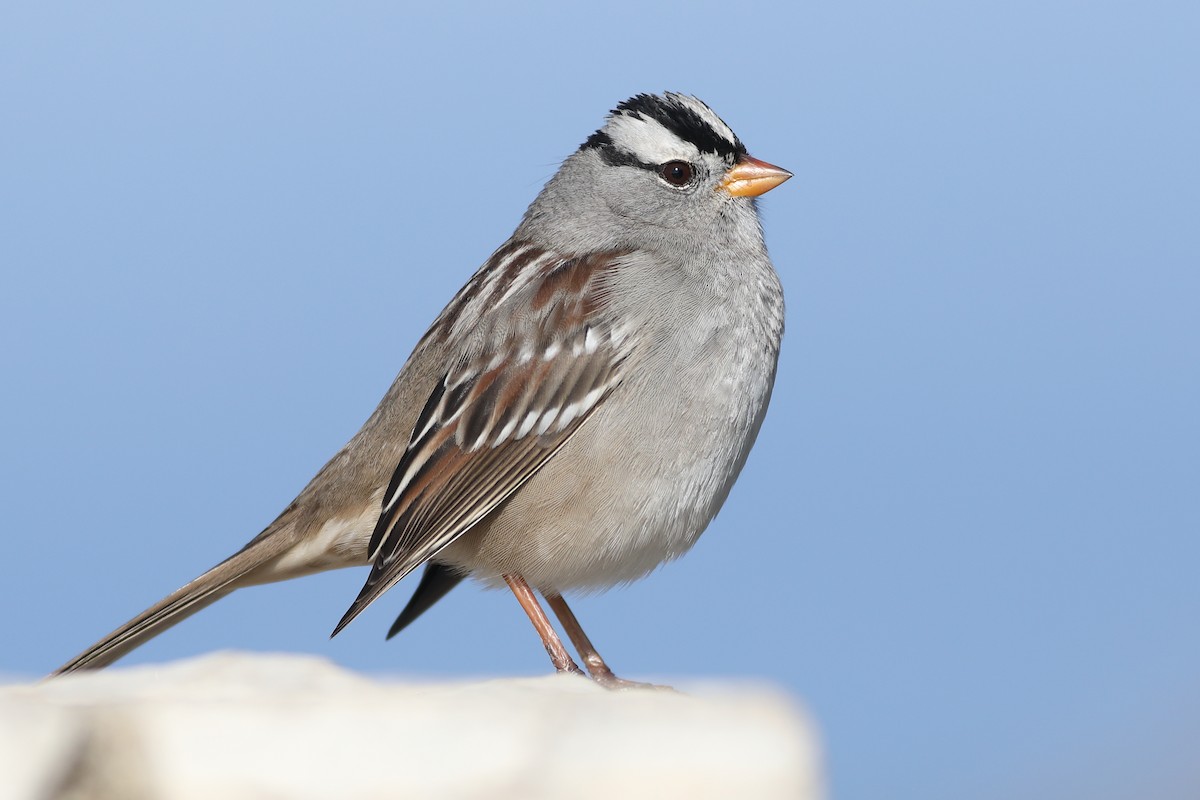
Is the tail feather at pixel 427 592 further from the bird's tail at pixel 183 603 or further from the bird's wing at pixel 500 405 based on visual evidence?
the bird's tail at pixel 183 603

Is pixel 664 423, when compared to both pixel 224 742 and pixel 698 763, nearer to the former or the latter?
pixel 698 763

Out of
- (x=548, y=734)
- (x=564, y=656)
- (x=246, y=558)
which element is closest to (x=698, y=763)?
(x=548, y=734)

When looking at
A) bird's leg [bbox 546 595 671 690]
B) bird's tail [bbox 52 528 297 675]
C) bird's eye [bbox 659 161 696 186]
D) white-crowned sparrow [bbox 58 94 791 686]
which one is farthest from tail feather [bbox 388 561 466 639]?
bird's eye [bbox 659 161 696 186]

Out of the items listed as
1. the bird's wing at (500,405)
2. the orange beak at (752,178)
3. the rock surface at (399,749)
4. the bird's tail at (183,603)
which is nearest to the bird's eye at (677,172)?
the orange beak at (752,178)

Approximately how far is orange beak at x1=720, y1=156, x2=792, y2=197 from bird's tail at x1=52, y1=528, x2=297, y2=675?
215 centimetres

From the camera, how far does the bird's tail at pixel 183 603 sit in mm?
4684

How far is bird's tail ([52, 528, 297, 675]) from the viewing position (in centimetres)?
468

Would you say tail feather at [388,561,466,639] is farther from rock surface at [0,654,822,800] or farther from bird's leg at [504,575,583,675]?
rock surface at [0,654,822,800]

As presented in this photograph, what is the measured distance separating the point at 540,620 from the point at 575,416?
2.50 ft

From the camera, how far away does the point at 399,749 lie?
3.16m

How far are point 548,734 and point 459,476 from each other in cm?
170

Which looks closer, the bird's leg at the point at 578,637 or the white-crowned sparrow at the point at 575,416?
the white-crowned sparrow at the point at 575,416

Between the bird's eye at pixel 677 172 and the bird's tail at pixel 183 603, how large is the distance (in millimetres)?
1995

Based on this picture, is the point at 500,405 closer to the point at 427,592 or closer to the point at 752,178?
the point at 427,592
